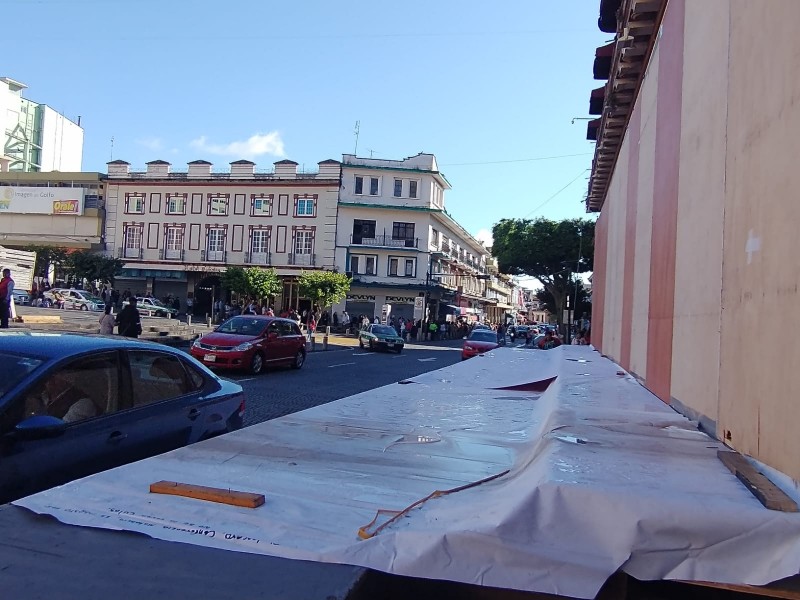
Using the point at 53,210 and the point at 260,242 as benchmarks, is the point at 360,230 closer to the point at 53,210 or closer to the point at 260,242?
the point at 260,242

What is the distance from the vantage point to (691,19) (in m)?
4.72

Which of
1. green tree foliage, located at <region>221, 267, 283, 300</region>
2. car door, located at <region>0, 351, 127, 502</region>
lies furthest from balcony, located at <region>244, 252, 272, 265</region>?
car door, located at <region>0, 351, 127, 502</region>

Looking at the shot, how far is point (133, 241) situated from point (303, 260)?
14.1 meters

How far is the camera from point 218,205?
5075cm

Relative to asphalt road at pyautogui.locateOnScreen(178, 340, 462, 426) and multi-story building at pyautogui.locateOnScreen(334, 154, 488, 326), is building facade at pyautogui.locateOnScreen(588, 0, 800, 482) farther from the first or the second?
multi-story building at pyautogui.locateOnScreen(334, 154, 488, 326)

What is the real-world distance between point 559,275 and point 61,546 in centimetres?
4986

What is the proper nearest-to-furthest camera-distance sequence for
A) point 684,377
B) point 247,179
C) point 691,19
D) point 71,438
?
point 71,438
point 684,377
point 691,19
point 247,179

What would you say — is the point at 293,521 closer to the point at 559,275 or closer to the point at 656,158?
the point at 656,158

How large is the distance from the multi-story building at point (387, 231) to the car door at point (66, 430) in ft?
148

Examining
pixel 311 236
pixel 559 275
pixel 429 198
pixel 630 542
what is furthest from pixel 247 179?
pixel 630 542

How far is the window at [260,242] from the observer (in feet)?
165

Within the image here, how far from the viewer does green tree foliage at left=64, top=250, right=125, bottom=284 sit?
4538 cm

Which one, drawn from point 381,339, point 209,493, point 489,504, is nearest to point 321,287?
point 381,339

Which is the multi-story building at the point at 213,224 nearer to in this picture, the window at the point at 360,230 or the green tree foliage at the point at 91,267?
the window at the point at 360,230
